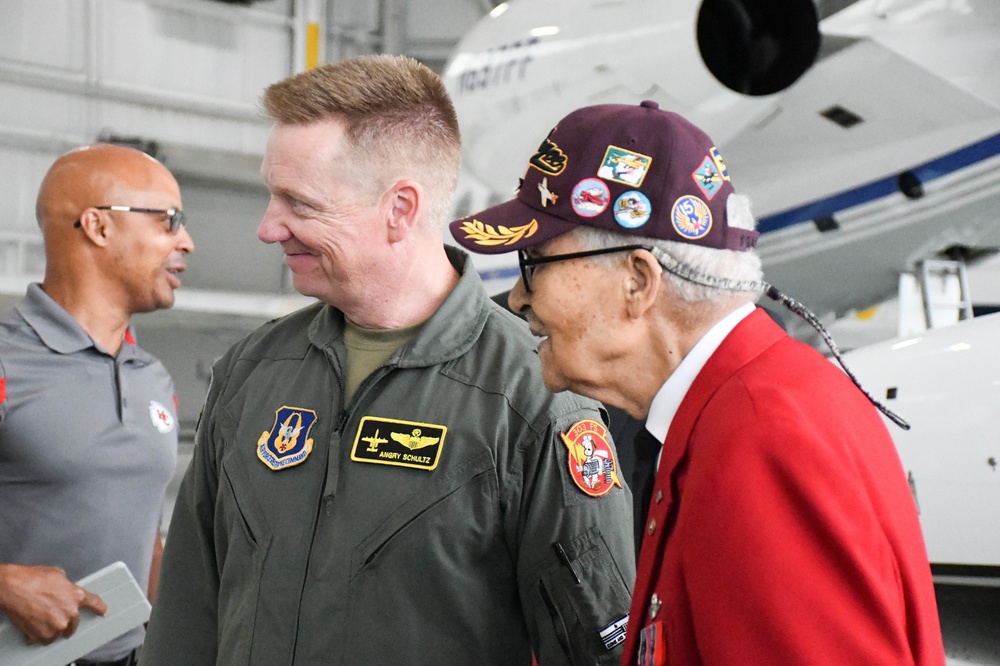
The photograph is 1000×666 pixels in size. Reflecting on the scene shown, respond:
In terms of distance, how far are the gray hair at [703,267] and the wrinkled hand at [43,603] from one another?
146 centimetres

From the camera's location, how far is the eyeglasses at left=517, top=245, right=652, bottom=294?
120 cm

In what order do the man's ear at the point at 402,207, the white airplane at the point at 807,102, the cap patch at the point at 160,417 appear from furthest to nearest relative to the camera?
the white airplane at the point at 807,102 < the cap patch at the point at 160,417 < the man's ear at the point at 402,207

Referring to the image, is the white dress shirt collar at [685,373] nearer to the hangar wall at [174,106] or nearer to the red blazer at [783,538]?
the red blazer at [783,538]

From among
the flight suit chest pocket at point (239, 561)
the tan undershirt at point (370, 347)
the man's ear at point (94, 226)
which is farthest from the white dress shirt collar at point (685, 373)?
the man's ear at point (94, 226)

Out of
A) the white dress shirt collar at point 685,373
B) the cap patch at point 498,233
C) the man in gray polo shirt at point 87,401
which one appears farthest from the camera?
the man in gray polo shirt at point 87,401

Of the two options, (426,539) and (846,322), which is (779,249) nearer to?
(846,322)

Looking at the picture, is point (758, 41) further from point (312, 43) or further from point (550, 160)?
point (312, 43)

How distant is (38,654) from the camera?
6.84 ft

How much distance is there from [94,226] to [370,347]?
1.36 meters

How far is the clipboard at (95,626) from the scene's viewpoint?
2.08m

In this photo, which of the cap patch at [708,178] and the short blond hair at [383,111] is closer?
the cap patch at [708,178]

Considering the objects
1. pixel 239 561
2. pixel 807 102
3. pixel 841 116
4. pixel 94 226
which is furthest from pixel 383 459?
pixel 841 116

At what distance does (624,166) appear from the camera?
120 cm

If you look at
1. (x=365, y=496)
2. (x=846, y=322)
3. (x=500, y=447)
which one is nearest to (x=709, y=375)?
(x=500, y=447)
